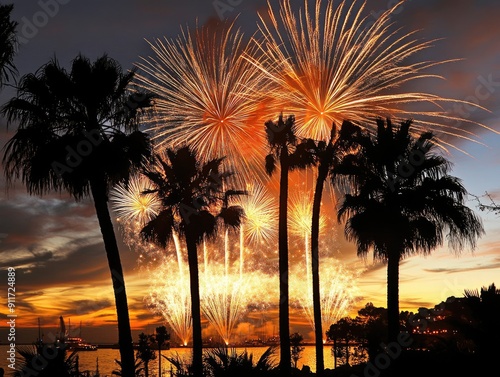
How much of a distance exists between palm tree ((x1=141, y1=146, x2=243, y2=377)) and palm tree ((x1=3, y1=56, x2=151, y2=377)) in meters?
9.26

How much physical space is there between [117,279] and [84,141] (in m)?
5.43

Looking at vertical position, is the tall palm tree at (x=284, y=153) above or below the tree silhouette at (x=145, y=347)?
above

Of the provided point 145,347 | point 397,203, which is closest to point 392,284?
point 397,203

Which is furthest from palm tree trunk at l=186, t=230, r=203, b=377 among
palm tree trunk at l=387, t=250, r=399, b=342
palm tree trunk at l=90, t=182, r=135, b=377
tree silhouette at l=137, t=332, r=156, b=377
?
tree silhouette at l=137, t=332, r=156, b=377

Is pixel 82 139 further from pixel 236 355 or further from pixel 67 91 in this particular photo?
pixel 236 355

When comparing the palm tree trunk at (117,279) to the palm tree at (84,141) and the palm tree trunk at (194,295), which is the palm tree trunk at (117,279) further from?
the palm tree trunk at (194,295)

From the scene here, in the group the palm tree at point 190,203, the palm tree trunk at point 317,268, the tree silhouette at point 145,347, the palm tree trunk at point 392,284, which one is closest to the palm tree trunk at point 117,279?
the palm tree at point 190,203

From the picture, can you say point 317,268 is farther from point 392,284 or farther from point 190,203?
point 190,203

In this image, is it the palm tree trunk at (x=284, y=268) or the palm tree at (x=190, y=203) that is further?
the palm tree at (x=190, y=203)

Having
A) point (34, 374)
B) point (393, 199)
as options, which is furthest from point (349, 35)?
point (34, 374)

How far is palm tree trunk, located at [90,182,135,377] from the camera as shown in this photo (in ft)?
85.0

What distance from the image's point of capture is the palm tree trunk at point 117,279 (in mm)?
25922

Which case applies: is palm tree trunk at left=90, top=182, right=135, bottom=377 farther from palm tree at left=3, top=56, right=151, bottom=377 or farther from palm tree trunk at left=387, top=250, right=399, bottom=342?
palm tree trunk at left=387, top=250, right=399, bottom=342

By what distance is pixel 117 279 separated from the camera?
86.3ft
